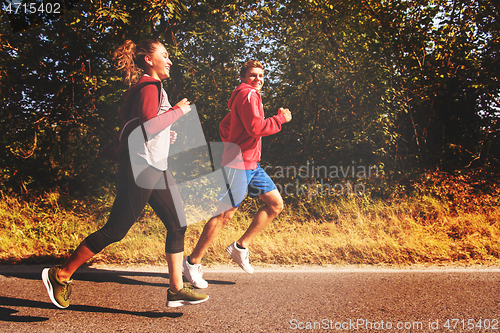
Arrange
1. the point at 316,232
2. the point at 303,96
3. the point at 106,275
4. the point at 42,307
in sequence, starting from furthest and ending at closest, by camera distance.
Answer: the point at 303,96
the point at 316,232
the point at 106,275
the point at 42,307

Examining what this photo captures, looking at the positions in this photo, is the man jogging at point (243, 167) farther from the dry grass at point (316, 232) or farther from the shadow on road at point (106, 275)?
the dry grass at point (316, 232)

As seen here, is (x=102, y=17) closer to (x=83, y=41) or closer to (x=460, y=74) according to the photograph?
(x=83, y=41)

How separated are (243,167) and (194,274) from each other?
3.75 feet

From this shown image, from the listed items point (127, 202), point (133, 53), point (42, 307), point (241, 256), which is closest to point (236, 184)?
point (241, 256)

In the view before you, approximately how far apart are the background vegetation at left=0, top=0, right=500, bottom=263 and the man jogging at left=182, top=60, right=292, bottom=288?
1.72 m

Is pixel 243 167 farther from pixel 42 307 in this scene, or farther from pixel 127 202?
pixel 42 307

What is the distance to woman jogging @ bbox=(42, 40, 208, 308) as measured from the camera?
2.54m

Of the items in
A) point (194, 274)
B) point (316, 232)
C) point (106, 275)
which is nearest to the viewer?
point (194, 274)

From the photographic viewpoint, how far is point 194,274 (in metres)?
3.13

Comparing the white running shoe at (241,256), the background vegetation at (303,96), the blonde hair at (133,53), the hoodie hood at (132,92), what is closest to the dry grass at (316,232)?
the background vegetation at (303,96)

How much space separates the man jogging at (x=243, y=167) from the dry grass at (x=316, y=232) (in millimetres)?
783

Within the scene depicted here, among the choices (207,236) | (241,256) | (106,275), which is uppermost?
(207,236)

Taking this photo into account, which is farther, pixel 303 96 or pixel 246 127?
pixel 303 96

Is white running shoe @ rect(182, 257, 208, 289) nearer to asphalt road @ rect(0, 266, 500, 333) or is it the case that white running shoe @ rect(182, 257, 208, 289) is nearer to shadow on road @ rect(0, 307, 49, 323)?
asphalt road @ rect(0, 266, 500, 333)
